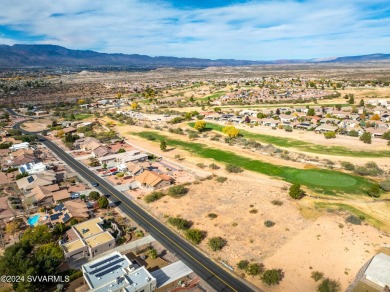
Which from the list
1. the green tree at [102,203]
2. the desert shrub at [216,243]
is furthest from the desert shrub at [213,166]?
the desert shrub at [216,243]

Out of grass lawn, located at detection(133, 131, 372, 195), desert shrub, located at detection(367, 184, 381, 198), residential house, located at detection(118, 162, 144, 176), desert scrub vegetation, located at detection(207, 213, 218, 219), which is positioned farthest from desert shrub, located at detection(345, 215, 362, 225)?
residential house, located at detection(118, 162, 144, 176)

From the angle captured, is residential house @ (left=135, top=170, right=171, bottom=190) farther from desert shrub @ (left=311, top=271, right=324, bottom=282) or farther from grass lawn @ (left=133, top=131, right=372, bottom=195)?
desert shrub @ (left=311, top=271, right=324, bottom=282)

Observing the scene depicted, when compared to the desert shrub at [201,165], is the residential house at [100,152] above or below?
above

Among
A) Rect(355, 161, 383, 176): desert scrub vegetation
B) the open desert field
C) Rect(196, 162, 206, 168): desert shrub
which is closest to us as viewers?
the open desert field

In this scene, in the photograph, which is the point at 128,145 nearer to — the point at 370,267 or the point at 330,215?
the point at 330,215

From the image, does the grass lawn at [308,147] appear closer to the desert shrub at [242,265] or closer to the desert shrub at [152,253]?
the desert shrub at [242,265]

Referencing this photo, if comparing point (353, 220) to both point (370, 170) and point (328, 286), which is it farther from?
point (370, 170)
